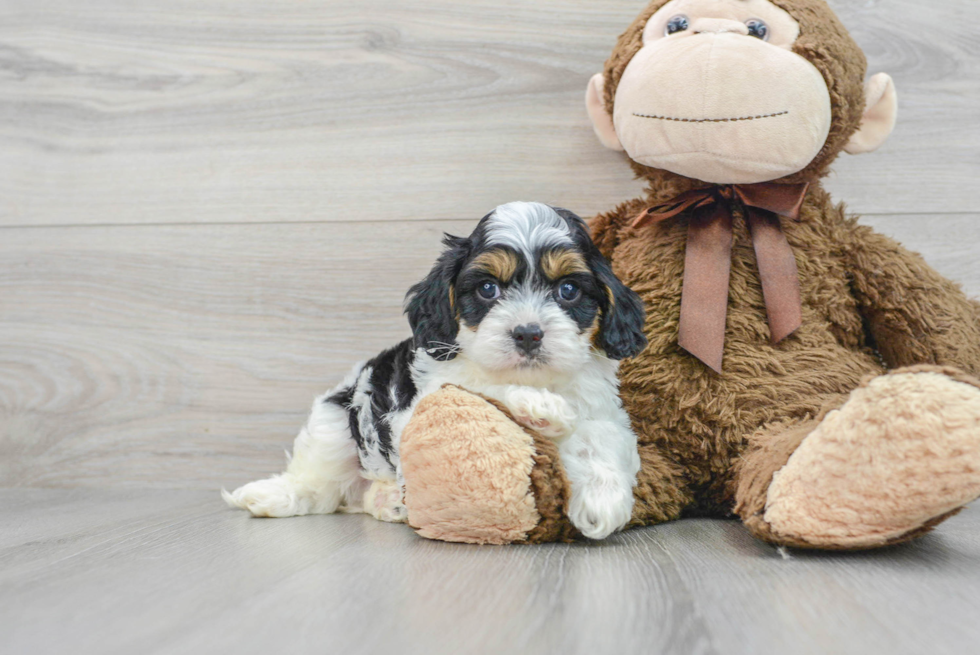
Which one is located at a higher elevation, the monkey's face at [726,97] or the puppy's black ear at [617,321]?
the monkey's face at [726,97]

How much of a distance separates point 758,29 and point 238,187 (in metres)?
1.32

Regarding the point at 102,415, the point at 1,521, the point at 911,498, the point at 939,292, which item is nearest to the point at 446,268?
the point at 911,498

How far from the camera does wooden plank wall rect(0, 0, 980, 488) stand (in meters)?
1.96

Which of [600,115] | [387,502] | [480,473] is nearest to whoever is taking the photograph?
[480,473]

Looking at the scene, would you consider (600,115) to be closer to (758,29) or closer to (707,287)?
(758,29)

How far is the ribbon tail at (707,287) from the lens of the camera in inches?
55.8

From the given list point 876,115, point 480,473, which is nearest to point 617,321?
point 480,473

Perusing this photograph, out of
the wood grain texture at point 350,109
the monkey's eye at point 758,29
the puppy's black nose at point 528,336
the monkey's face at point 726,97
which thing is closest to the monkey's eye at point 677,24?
the monkey's face at point 726,97

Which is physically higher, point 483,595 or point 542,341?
point 542,341

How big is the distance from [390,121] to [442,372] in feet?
→ 2.92

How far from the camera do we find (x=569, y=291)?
1.28m

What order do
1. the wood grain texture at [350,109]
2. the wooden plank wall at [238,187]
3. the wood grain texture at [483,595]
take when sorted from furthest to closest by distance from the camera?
the wooden plank wall at [238,187] → the wood grain texture at [350,109] → the wood grain texture at [483,595]

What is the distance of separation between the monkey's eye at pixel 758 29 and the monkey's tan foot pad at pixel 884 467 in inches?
28.2

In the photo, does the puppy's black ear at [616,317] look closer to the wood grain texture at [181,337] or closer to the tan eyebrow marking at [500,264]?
the tan eyebrow marking at [500,264]
